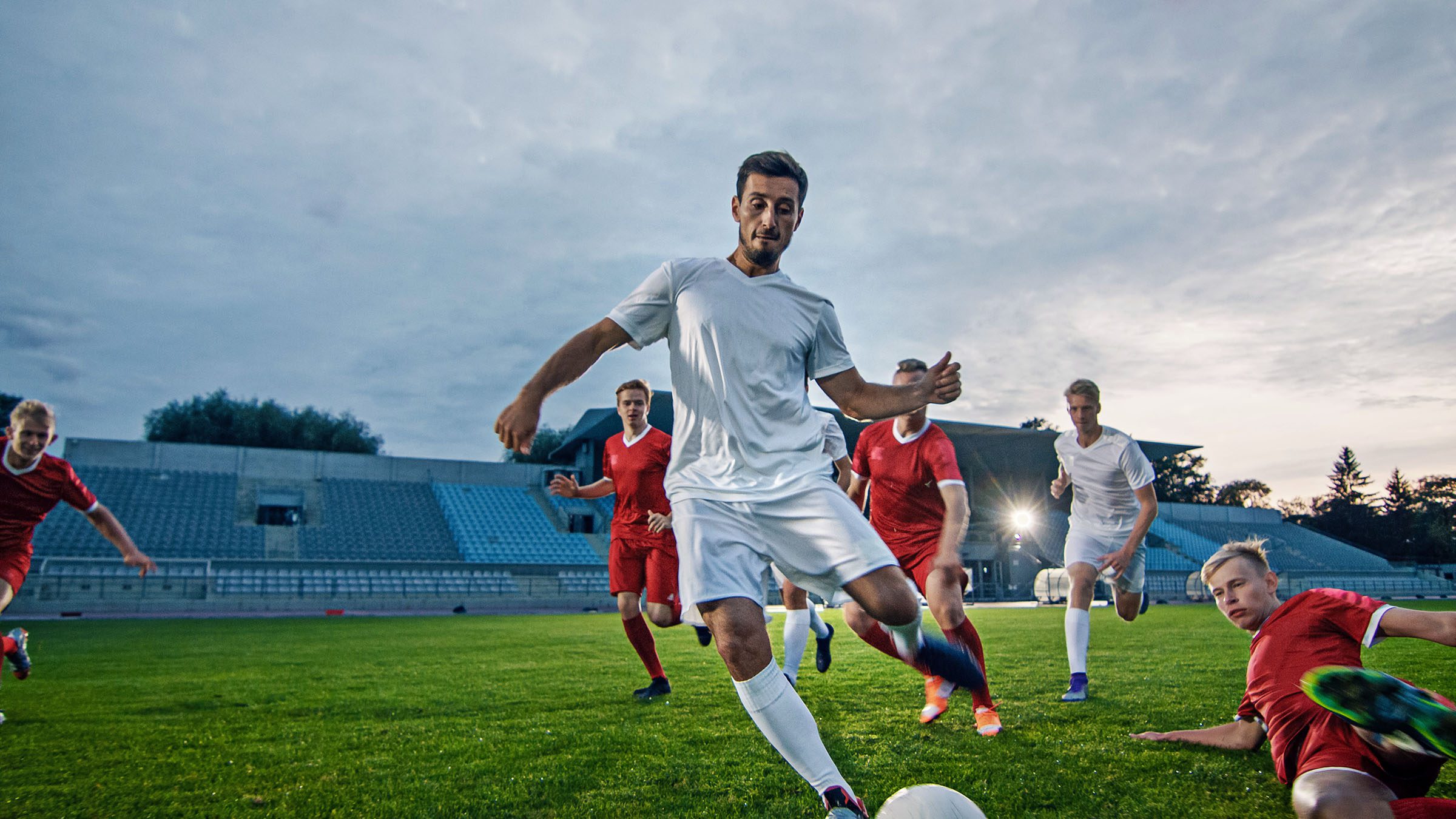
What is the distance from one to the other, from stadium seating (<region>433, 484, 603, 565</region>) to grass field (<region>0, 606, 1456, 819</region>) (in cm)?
2406

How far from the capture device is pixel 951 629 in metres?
5.10

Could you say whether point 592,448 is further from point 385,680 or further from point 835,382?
point 835,382

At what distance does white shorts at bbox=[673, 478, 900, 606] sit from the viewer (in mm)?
2973

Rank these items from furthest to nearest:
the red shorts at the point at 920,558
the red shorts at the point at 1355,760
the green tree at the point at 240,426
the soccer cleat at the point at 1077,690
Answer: the green tree at the point at 240,426 → the soccer cleat at the point at 1077,690 → the red shorts at the point at 920,558 → the red shorts at the point at 1355,760

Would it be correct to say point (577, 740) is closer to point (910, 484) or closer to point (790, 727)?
point (790, 727)

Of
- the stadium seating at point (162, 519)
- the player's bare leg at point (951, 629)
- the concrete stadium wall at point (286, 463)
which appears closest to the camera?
the player's bare leg at point (951, 629)

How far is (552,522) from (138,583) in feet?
52.1

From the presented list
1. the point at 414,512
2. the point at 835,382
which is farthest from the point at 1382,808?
the point at 414,512

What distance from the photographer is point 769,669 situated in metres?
2.94

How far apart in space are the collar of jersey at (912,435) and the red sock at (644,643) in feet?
8.50

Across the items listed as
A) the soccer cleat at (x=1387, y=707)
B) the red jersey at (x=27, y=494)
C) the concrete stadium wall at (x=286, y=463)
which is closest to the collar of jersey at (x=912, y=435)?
the soccer cleat at (x=1387, y=707)

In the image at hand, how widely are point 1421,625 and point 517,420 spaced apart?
2917 mm

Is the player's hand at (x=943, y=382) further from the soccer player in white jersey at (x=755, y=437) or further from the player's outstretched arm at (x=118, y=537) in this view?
the player's outstretched arm at (x=118, y=537)

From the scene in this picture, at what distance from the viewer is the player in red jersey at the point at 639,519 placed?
719cm
